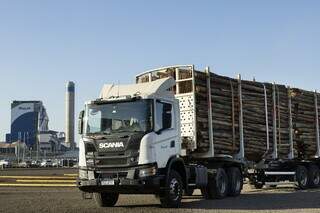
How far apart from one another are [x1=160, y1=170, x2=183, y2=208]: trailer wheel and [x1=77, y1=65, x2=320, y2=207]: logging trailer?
0.09 feet

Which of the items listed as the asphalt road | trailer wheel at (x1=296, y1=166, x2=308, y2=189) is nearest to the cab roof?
the asphalt road

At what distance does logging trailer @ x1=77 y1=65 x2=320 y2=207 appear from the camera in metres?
13.8

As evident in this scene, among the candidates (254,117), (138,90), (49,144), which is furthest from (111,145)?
(49,144)

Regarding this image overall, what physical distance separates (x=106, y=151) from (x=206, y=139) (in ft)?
14.2

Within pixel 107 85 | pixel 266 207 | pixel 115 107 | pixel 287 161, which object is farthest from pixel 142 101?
pixel 287 161

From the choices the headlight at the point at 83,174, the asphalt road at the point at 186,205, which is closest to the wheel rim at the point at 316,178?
the asphalt road at the point at 186,205

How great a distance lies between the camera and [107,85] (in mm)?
15469

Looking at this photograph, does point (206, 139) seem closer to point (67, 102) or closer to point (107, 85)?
point (107, 85)

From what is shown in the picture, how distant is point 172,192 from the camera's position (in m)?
14.4

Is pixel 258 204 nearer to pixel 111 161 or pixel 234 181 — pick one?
pixel 234 181

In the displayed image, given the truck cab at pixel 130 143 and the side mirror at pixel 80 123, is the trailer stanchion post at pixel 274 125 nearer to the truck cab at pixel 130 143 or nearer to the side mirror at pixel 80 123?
the truck cab at pixel 130 143

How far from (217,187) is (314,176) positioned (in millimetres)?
7188

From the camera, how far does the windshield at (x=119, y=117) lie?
13797 mm

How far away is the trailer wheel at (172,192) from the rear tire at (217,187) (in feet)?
9.07
